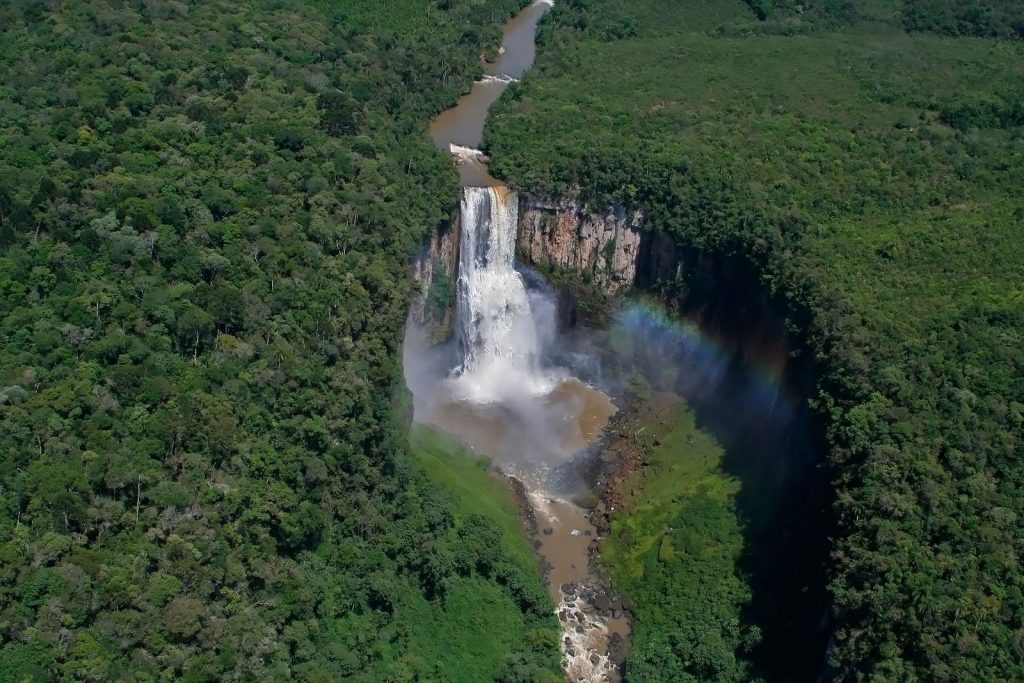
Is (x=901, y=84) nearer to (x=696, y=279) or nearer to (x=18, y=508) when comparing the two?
(x=696, y=279)

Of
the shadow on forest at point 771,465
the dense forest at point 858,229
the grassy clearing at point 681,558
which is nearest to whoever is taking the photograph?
the dense forest at point 858,229

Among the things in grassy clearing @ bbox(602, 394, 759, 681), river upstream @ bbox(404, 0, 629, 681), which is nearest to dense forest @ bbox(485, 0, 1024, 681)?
grassy clearing @ bbox(602, 394, 759, 681)

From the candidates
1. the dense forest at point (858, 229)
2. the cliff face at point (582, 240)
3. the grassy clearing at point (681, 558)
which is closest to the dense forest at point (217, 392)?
the grassy clearing at point (681, 558)

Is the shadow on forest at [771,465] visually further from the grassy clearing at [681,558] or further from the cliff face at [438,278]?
the cliff face at [438,278]

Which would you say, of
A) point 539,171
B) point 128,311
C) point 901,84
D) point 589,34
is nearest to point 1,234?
point 128,311

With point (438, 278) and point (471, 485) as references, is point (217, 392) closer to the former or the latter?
point (471, 485)
